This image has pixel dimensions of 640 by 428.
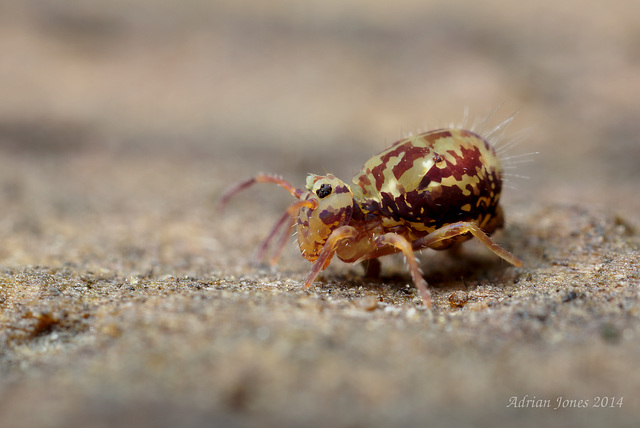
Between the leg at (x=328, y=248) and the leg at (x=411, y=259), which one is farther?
Answer: the leg at (x=328, y=248)

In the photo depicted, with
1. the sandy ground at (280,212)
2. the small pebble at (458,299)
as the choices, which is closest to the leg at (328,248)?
the sandy ground at (280,212)

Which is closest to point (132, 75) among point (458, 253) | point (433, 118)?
point (433, 118)

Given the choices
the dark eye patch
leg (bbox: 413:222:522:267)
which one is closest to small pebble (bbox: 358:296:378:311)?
leg (bbox: 413:222:522:267)

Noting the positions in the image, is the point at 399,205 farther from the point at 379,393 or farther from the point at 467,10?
the point at 467,10

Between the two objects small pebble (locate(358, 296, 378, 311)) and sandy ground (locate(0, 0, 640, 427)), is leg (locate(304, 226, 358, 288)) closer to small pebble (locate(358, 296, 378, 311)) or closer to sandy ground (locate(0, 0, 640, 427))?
sandy ground (locate(0, 0, 640, 427))

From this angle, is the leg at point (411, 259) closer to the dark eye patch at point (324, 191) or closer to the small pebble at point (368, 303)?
the small pebble at point (368, 303)
